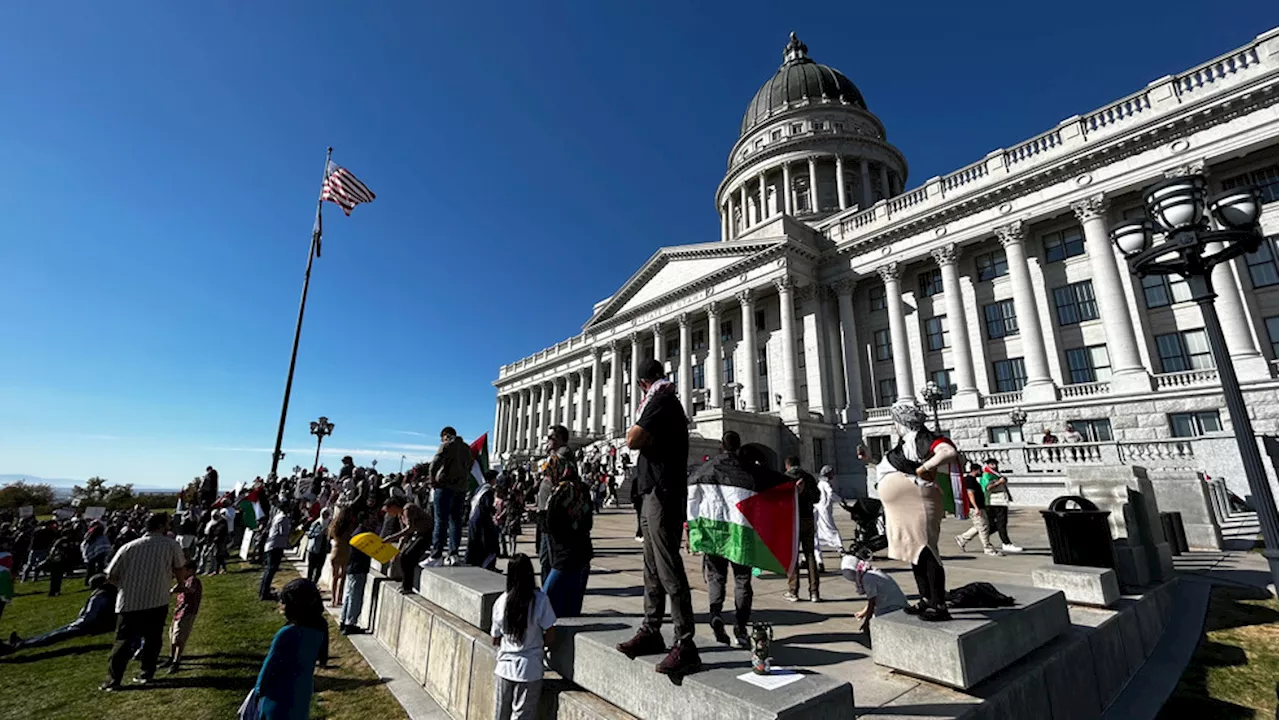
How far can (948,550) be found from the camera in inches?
438

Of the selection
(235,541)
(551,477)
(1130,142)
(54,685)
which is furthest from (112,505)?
(1130,142)

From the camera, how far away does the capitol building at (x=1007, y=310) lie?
21.9 meters

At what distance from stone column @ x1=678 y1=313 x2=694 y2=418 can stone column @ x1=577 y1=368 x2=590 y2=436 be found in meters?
18.3

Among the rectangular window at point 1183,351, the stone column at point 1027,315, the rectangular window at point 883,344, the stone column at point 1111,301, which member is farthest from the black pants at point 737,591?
the rectangular window at point 883,344

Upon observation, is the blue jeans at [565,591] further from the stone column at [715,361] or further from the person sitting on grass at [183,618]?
the stone column at [715,361]

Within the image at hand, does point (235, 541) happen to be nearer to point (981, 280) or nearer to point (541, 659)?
point (541, 659)

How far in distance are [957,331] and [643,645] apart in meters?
32.5

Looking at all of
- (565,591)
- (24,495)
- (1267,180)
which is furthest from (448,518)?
(24,495)

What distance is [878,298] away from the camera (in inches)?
1406

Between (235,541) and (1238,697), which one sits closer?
(1238,697)

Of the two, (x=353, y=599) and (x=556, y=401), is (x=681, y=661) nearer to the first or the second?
(x=353, y=599)

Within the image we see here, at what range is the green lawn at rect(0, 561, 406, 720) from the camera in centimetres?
562

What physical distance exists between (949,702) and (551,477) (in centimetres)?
423

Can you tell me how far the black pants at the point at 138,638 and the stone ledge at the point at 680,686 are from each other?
590cm
